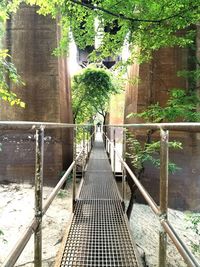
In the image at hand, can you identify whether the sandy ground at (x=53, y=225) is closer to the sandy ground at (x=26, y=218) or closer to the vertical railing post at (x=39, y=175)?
the sandy ground at (x=26, y=218)

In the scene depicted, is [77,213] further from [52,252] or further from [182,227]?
[182,227]

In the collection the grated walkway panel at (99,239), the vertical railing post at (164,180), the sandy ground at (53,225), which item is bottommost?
the sandy ground at (53,225)

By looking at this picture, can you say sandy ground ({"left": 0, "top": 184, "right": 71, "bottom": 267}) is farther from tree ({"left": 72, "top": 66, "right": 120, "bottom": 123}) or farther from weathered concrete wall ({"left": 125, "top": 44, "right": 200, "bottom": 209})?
tree ({"left": 72, "top": 66, "right": 120, "bottom": 123})

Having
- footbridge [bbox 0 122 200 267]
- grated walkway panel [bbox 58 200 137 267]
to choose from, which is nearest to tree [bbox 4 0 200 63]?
footbridge [bbox 0 122 200 267]

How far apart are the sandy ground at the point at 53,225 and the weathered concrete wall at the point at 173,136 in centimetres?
49

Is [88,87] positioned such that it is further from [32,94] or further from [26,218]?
[26,218]

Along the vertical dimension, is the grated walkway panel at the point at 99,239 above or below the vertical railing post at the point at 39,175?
below

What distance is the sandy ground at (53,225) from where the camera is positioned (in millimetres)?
4141

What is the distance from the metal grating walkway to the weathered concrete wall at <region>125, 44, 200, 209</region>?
3394mm

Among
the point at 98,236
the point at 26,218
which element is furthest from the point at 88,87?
the point at 98,236

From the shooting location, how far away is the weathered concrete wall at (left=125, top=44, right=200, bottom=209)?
21.7 feet

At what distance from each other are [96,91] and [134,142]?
21.3ft

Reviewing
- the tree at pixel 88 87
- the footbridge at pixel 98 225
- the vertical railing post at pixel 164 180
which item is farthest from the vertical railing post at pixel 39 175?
the tree at pixel 88 87

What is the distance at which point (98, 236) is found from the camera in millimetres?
2486
